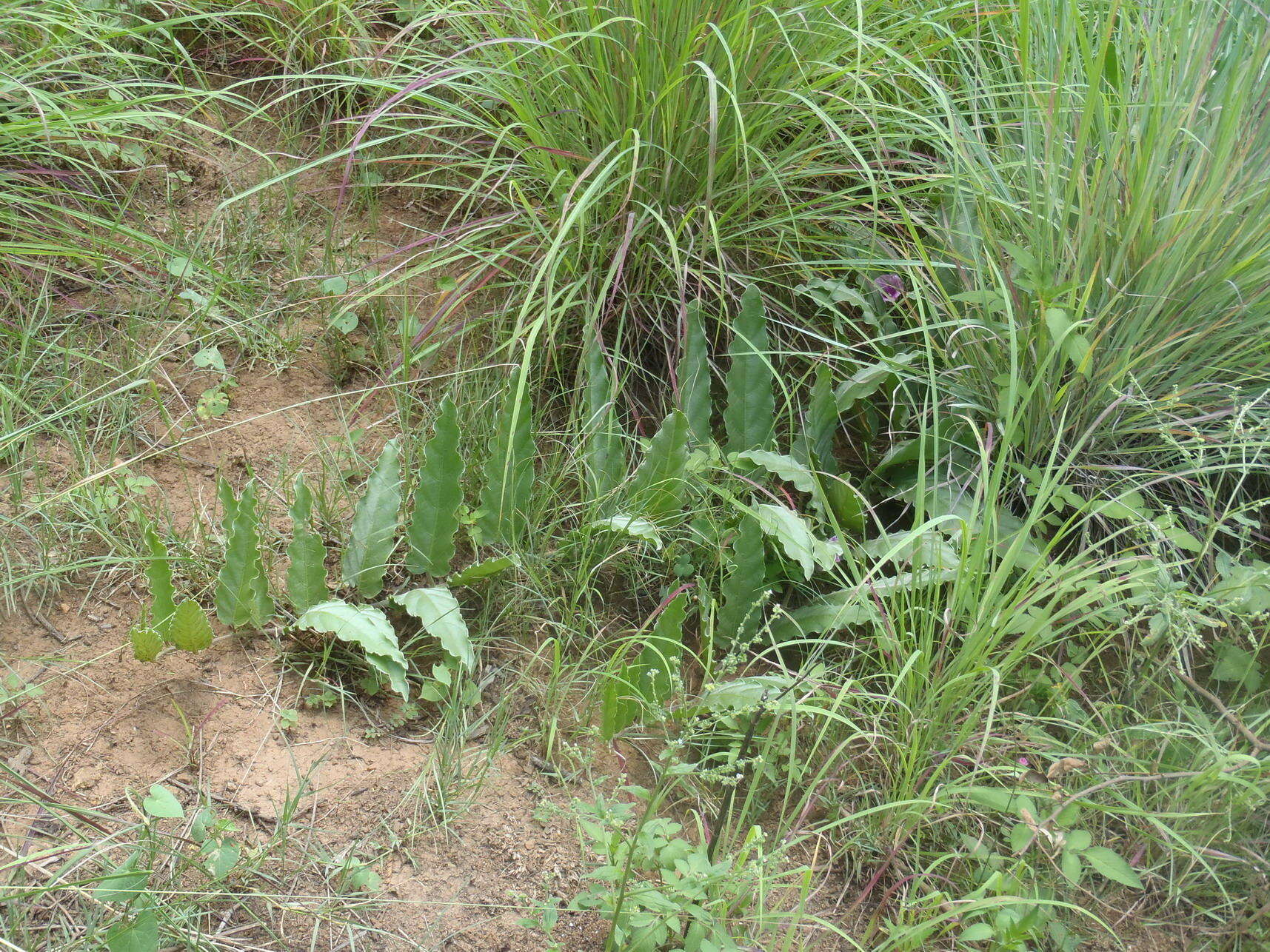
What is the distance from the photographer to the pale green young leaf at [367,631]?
64.1 inches

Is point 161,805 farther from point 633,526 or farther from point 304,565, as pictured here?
point 633,526

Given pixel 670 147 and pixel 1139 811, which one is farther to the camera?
pixel 670 147

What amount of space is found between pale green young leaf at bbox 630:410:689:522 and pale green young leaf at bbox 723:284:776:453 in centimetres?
15

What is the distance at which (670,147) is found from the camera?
6.71ft

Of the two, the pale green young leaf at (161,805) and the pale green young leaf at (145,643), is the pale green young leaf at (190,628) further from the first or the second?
the pale green young leaf at (161,805)

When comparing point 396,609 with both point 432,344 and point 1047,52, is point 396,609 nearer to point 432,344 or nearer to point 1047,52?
point 432,344

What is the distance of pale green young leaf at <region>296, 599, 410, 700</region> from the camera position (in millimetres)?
1627

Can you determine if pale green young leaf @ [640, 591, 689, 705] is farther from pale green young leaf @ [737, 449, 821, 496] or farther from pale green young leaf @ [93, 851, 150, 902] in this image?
pale green young leaf @ [93, 851, 150, 902]

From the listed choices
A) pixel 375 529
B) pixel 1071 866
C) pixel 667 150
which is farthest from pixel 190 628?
pixel 1071 866

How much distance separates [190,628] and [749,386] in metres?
1.07

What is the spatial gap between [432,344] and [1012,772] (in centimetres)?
132

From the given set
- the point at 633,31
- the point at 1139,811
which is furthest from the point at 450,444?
the point at 1139,811

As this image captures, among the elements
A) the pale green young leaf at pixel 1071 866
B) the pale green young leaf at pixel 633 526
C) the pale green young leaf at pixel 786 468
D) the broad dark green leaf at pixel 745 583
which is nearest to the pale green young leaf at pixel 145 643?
the pale green young leaf at pixel 633 526

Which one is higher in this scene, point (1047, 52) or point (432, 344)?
point (1047, 52)
